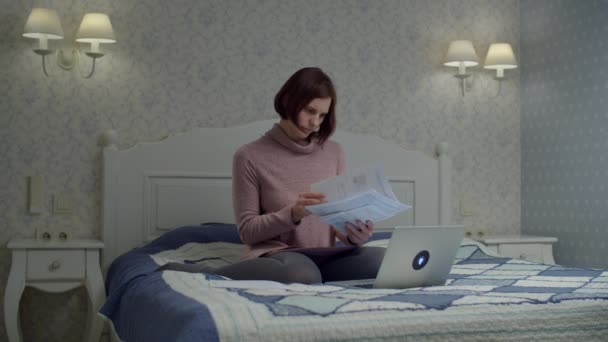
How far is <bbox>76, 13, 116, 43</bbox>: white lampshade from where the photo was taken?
3.04 meters

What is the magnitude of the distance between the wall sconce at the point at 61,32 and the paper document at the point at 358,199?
141 centimetres

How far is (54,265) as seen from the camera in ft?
9.46

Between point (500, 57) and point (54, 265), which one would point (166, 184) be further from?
point (500, 57)

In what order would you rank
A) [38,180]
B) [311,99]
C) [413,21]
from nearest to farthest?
[311,99] < [38,180] < [413,21]

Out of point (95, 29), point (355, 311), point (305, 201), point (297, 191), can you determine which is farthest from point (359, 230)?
point (95, 29)

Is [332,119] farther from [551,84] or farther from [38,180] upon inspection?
[551,84]

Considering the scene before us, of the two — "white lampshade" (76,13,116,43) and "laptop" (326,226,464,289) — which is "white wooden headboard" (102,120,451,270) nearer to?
"white lampshade" (76,13,116,43)

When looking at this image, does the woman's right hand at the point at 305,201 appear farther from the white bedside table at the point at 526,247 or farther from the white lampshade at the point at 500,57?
the white lampshade at the point at 500,57

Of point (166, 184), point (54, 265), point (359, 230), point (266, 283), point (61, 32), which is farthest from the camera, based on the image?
point (166, 184)

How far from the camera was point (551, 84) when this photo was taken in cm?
376

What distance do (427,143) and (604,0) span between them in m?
1.05

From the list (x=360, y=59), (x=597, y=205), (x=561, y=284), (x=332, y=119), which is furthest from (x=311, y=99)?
(x=597, y=205)

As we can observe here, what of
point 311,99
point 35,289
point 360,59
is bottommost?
point 35,289

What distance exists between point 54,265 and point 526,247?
2.17 meters
